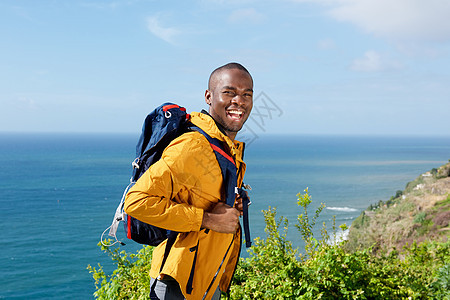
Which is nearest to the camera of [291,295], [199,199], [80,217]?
[199,199]

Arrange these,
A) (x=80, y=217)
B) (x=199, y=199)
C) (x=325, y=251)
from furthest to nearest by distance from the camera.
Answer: (x=80, y=217) → (x=325, y=251) → (x=199, y=199)

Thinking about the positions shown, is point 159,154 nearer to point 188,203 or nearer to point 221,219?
point 188,203

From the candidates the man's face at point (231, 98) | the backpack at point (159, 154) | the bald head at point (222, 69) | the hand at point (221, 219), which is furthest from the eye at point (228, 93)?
the hand at point (221, 219)

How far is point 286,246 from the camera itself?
13.4ft

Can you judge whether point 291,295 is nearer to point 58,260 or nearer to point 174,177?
point 174,177

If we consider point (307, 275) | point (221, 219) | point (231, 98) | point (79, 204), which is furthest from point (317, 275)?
point (79, 204)

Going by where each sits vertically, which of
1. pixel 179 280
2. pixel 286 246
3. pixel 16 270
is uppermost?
pixel 179 280

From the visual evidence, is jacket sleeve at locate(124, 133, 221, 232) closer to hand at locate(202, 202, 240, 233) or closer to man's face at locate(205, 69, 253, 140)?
hand at locate(202, 202, 240, 233)

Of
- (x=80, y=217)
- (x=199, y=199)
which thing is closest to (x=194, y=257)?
(x=199, y=199)

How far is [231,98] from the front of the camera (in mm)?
2221

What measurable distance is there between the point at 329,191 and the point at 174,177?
7350 cm

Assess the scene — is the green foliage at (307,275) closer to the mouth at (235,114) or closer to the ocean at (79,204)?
the ocean at (79,204)

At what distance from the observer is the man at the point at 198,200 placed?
74.9 inches

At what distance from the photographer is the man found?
1.90m
